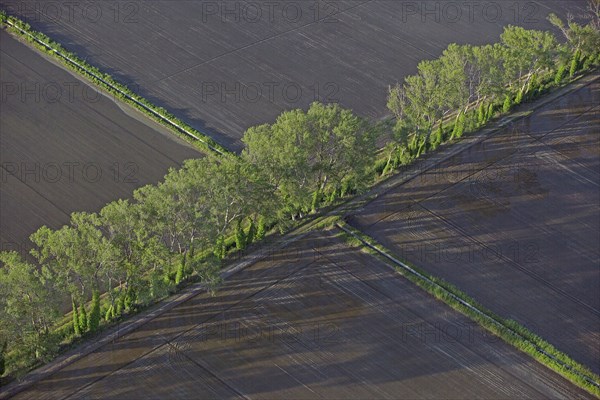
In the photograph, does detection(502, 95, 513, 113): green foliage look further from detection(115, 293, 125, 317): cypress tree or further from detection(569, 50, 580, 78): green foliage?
detection(115, 293, 125, 317): cypress tree

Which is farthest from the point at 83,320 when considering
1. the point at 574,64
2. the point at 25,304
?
the point at 574,64

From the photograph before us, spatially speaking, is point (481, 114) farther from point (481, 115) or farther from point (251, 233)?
point (251, 233)

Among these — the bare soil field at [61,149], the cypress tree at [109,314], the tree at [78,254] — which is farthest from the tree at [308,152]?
the cypress tree at [109,314]

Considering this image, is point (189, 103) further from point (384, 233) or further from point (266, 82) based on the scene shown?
point (384, 233)

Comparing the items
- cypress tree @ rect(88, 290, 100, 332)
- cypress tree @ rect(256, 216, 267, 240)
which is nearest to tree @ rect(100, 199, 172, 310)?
cypress tree @ rect(88, 290, 100, 332)

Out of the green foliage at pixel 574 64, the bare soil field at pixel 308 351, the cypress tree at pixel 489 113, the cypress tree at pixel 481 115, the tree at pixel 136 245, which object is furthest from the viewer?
the green foliage at pixel 574 64

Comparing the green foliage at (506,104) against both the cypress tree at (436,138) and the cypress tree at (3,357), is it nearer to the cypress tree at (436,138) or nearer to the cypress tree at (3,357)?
the cypress tree at (436,138)

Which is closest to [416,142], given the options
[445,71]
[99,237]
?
[445,71]
